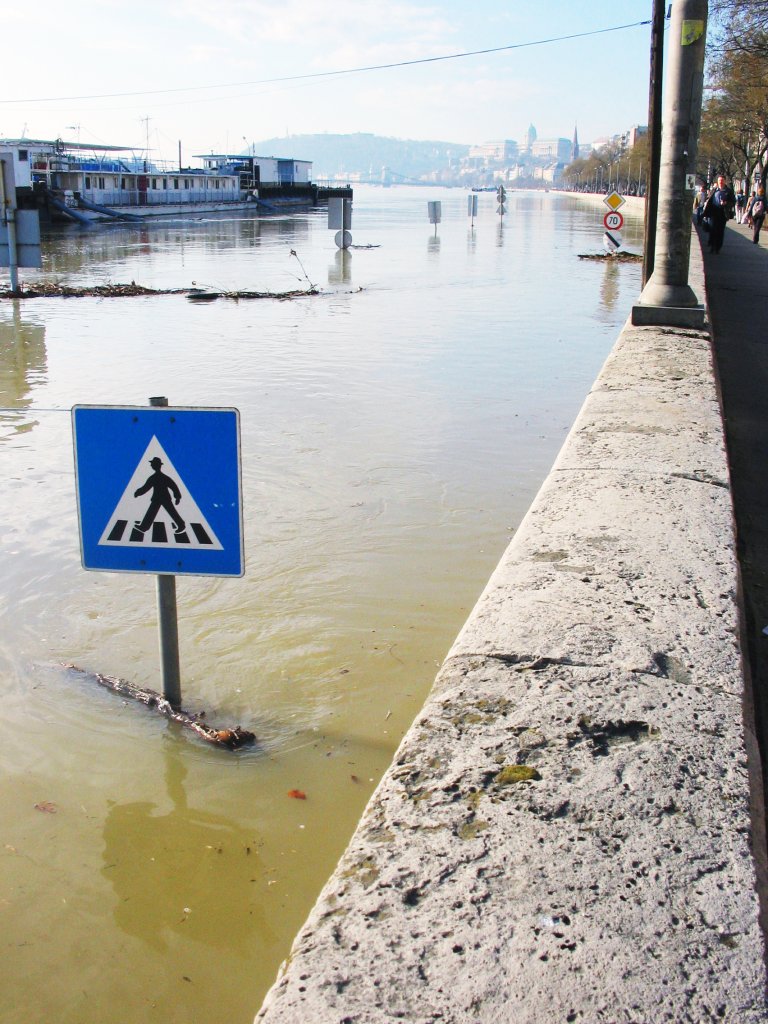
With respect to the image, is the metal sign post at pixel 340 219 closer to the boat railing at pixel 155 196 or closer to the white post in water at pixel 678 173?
the white post in water at pixel 678 173

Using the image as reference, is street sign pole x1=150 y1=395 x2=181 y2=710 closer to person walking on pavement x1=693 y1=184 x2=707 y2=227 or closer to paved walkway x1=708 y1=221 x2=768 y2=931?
paved walkway x1=708 y1=221 x2=768 y2=931

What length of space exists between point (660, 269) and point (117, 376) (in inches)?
236

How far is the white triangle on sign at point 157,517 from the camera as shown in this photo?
3348mm

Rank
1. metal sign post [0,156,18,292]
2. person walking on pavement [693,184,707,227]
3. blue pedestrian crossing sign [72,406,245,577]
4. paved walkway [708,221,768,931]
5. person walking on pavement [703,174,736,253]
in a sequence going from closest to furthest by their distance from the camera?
blue pedestrian crossing sign [72,406,245,577] → paved walkway [708,221,768,931] → metal sign post [0,156,18,292] → person walking on pavement [703,174,736,253] → person walking on pavement [693,184,707,227]

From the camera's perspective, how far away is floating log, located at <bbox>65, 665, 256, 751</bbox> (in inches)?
146

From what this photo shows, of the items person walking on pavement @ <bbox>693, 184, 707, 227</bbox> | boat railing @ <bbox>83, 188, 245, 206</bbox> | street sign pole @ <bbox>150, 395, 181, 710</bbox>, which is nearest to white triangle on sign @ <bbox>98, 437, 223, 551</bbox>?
street sign pole @ <bbox>150, 395, 181, 710</bbox>

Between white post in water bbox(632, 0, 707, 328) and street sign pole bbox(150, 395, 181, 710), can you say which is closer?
street sign pole bbox(150, 395, 181, 710)

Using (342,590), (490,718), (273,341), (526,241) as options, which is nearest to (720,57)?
(526,241)

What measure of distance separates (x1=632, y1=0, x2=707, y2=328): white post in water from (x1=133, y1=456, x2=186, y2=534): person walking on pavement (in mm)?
7476

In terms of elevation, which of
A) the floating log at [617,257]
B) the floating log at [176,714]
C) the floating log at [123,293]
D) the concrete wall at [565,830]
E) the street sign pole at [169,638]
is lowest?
the floating log at [176,714]

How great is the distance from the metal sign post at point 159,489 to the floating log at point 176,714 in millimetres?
670

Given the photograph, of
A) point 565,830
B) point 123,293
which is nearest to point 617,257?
point 123,293

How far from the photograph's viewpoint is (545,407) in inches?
388

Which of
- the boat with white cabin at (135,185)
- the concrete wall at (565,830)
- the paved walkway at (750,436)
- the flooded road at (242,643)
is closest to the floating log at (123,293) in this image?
the flooded road at (242,643)
